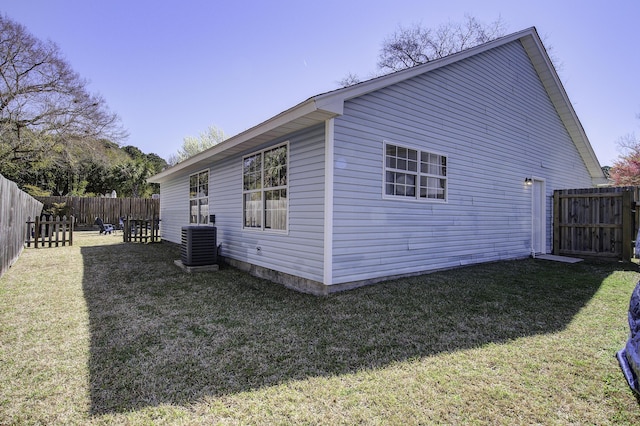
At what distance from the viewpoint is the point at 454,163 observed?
6766 mm

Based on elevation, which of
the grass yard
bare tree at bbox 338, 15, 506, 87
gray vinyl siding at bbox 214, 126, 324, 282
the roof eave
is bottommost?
the grass yard

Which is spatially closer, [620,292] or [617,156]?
[620,292]

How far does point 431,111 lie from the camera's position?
20.8 ft

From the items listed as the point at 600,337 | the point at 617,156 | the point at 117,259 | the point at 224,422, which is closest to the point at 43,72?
the point at 117,259

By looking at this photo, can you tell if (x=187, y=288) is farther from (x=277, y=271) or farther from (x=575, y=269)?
(x=575, y=269)

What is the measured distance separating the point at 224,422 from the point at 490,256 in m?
7.29

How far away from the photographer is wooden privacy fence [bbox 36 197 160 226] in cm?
1939

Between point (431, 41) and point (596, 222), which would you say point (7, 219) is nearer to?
point (596, 222)

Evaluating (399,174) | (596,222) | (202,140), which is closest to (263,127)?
(399,174)

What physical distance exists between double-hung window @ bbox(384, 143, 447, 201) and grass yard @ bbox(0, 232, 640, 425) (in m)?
1.66

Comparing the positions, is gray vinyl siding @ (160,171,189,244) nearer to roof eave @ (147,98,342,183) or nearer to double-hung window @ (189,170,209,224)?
double-hung window @ (189,170,209,224)

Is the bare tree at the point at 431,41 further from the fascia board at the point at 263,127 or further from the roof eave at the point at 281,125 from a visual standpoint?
the roof eave at the point at 281,125

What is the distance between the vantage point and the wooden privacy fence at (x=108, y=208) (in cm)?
1939

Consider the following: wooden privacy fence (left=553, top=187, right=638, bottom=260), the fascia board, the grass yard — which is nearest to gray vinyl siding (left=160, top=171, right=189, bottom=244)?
the fascia board
